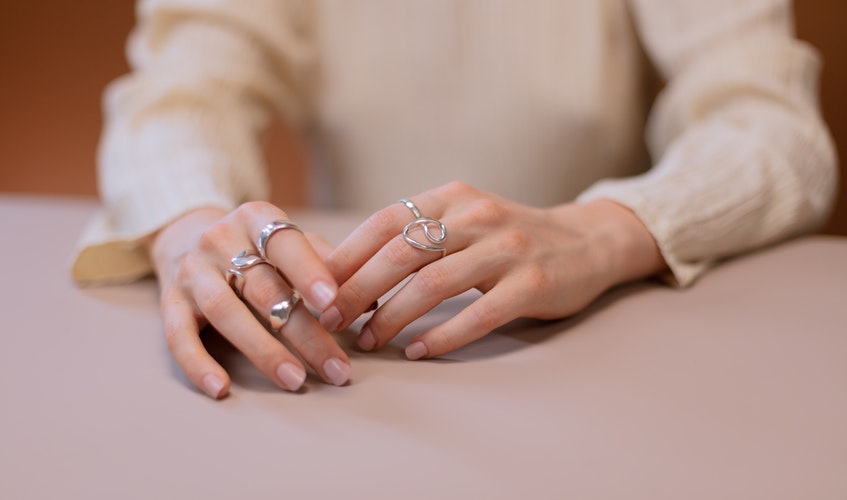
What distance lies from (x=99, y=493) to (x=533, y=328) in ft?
1.13

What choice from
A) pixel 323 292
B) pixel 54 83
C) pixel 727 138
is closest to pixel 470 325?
pixel 323 292

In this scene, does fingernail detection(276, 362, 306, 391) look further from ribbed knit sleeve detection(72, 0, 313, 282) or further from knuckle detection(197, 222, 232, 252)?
ribbed knit sleeve detection(72, 0, 313, 282)

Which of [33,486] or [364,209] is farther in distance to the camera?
[364,209]

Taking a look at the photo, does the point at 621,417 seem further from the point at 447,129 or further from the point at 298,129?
the point at 298,129

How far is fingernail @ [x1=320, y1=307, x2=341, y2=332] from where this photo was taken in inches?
21.2

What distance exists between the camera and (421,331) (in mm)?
575

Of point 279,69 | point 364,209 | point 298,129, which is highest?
point 279,69

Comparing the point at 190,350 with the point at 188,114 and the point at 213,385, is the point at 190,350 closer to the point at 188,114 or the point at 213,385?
the point at 213,385

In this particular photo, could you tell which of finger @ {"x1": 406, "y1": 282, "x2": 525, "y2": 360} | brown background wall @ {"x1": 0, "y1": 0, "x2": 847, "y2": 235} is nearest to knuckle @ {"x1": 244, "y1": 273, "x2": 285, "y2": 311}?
finger @ {"x1": 406, "y1": 282, "x2": 525, "y2": 360}

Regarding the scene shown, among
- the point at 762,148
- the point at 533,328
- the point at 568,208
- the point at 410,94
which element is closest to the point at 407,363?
the point at 533,328

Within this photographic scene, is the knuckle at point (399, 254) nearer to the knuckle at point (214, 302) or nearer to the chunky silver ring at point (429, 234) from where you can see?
the chunky silver ring at point (429, 234)

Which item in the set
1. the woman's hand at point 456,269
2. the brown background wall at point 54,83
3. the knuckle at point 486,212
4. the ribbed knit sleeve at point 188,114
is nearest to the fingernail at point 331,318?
the woman's hand at point 456,269

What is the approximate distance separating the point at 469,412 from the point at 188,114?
23.5 inches

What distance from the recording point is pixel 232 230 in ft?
1.82
